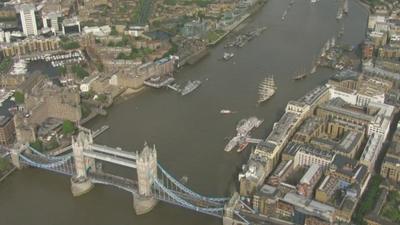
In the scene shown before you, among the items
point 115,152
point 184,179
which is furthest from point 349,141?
point 115,152

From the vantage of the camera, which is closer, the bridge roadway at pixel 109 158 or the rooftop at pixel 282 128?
the bridge roadway at pixel 109 158

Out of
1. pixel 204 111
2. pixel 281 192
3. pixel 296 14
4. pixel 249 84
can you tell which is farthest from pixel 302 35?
pixel 281 192

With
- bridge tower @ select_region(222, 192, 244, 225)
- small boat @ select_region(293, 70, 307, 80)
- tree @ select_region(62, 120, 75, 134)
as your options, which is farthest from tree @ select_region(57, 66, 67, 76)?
bridge tower @ select_region(222, 192, 244, 225)

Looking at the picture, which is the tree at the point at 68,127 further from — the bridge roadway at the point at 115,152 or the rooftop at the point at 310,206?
the rooftop at the point at 310,206

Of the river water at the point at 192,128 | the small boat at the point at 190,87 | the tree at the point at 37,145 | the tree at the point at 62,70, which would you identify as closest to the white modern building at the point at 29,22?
the tree at the point at 62,70

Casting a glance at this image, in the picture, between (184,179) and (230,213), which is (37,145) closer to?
(184,179)
